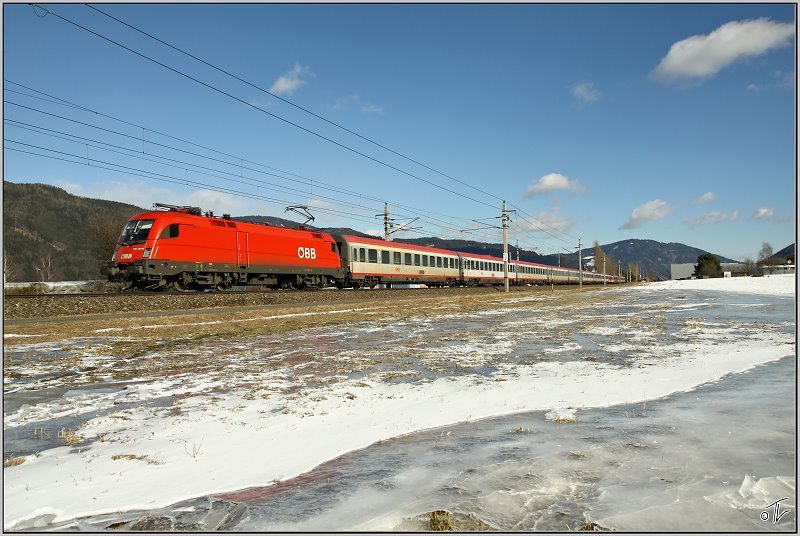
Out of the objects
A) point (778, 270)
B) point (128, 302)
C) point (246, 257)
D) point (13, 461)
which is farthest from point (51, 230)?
point (778, 270)

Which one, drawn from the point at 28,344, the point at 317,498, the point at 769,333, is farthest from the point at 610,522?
the point at 28,344

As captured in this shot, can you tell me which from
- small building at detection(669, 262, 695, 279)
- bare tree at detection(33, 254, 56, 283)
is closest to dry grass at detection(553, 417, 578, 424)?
bare tree at detection(33, 254, 56, 283)

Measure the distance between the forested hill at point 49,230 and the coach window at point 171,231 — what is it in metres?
88.1

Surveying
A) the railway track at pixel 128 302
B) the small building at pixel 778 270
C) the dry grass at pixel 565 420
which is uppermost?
the small building at pixel 778 270

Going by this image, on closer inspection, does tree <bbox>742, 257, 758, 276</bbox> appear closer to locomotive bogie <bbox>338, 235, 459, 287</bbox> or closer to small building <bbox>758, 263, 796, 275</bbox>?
small building <bbox>758, 263, 796, 275</bbox>

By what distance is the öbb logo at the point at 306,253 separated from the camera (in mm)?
29958

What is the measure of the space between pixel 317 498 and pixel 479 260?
5111cm

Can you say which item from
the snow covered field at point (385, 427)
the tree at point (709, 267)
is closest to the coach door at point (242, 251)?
the snow covered field at point (385, 427)

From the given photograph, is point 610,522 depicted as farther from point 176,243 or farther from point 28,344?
point 176,243

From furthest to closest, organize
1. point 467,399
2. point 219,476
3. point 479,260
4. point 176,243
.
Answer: point 479,260, point 176,243, point 467,399, point 219,476

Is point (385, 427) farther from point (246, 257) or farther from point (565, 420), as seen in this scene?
point (246, 257)

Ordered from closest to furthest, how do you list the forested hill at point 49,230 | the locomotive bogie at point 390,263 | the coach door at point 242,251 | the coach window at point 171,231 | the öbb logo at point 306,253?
the coach window at point 171,231 → the coach door at point 242,251 → the öbb logo at point 306,253 → the locomotive bogie at point 390,263 → the forested hill at point 49,230

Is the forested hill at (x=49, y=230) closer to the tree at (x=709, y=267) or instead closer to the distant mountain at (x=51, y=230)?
the distant mountain at (x=51, y=230)

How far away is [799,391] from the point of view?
202 inches
